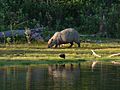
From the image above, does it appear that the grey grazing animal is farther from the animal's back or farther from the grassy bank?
the grassy bank

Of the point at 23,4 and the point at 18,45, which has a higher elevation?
the point at 23,4

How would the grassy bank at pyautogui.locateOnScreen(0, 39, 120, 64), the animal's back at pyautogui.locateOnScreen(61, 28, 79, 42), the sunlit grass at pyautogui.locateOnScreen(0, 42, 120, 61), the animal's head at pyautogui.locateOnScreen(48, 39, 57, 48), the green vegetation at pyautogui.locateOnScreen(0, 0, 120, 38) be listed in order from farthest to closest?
the green vegetation at pyautogui.locateOnScreen(0, 0, 120, 38), the animal's back at pyautogui.locateOnScreen(61, 28, 79, 42), the animal's head at pyautogui.locateOnScreen(48, 39, 57, 48), the sunlit grass at pyautogui.locateOnScreen(0, 42, 120, 61), the grassy bank at pyautogui.locateOnScreen(0, 39, 120, 64)

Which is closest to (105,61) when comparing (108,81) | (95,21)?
Answer: (108,81)

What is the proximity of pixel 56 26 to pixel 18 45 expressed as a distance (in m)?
13.9

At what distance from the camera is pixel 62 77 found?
3422 centimetres

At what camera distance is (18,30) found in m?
66.8

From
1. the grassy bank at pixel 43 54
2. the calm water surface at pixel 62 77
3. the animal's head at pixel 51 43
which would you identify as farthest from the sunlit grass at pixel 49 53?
the calm water surface at pixel 62 77

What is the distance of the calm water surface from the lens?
29.5 meters

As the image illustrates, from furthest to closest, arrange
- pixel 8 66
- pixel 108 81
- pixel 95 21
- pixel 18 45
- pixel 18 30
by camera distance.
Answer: pixel 95 21
pixel 18 30
pixel 18 45
pixel 8 66
pixel 108 81

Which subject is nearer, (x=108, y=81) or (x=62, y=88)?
(x=62, y=88)

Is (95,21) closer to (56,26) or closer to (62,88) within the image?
(56,26)

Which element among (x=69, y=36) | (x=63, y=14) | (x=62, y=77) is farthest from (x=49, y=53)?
(x=63, y=14)

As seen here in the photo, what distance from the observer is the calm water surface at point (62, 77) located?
2953 cm

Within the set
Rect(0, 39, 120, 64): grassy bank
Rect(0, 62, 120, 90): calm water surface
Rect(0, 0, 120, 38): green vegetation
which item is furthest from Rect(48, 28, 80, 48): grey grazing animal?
Rect(0, 62, 120, 90): calm water surface
